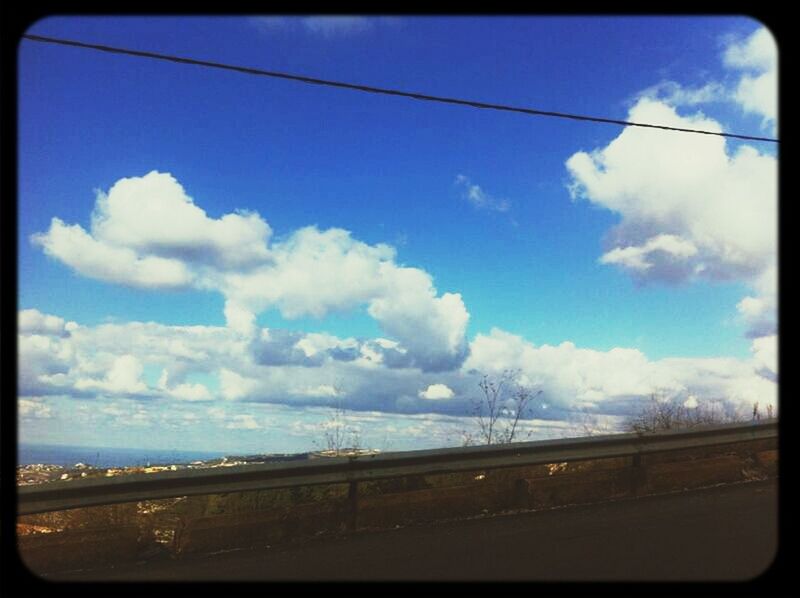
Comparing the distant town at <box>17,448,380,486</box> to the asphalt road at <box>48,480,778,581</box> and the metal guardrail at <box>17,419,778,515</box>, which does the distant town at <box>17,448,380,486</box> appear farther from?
the asphalt road at <box>48,480,778,581</box>

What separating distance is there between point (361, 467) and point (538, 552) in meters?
2.26

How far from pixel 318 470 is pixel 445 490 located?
1584mm

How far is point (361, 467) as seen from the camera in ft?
25.6

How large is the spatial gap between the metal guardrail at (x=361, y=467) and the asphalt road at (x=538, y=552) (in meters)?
0.65

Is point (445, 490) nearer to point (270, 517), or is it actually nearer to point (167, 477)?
point (270, 517)

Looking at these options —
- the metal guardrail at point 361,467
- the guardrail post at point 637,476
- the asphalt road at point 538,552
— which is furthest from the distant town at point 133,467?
the guardrail post at point 637,476

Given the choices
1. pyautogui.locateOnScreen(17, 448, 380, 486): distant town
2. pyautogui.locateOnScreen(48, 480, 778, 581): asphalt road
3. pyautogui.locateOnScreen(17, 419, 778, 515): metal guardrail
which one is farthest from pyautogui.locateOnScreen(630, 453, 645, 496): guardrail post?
pyautogui.locateOnScreen(17, 448, 380, 486): distant town

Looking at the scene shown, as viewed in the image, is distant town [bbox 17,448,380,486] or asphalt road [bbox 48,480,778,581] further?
distant town [bbox 17,448,380,486]

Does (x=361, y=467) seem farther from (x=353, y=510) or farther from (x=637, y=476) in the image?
(x=637, y=476)

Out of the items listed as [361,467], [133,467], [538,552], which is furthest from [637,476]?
[133,467]

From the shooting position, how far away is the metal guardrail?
22.3ft

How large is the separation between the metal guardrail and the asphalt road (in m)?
0.65
